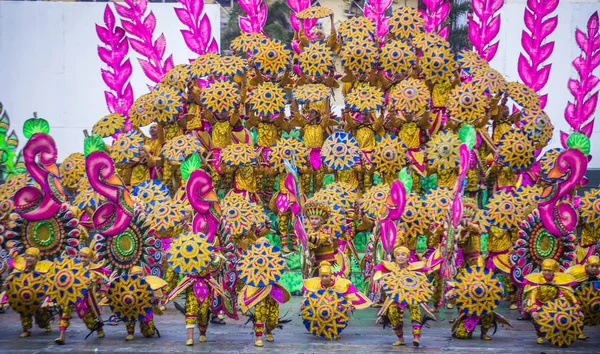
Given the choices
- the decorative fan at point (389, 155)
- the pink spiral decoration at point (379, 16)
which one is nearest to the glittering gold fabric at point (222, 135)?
the decorative fan at point (389, 155)

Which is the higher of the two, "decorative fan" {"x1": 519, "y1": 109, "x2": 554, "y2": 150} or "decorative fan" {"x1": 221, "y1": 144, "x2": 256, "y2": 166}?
"decorative fan" {"x1": 519, "y1": 109, "x2": 554, "y2": 150}

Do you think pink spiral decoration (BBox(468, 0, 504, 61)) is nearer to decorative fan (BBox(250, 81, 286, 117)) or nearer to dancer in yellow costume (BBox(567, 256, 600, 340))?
decorative fan (BBox(250, 81, 286, 117))

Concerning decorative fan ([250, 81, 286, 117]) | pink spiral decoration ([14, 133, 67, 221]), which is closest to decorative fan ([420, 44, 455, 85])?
decorative fan ([250, 81, 286, 117])

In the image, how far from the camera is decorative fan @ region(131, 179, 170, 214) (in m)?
13.3

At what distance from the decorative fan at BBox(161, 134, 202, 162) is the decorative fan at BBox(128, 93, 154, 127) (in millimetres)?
560

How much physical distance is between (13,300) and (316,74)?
5.61 meters

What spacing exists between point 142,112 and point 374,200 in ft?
12.5

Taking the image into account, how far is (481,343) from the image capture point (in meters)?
10.7

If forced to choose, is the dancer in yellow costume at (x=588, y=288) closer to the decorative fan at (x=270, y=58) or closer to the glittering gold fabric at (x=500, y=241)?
the glittering gold fabric at (x=500, y=241)

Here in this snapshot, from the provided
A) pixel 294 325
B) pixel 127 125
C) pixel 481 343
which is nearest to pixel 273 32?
pixel 127 125

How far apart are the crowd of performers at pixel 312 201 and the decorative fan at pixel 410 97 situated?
28 millimetres

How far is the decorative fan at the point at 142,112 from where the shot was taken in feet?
48.0

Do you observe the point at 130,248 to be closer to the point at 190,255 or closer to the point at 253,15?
the point at 190,255

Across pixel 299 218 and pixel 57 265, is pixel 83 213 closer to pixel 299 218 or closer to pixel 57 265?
pixel 57 265
